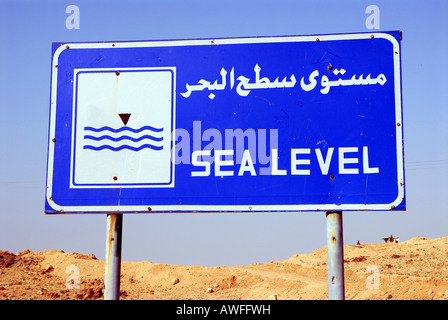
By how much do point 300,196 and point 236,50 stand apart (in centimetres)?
142

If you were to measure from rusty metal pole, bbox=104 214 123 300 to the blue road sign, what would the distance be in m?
0.21

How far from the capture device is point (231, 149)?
13.3 ft

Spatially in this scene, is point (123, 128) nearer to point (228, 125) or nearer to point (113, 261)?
point (228, 125)

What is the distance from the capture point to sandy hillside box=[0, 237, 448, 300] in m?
14.6

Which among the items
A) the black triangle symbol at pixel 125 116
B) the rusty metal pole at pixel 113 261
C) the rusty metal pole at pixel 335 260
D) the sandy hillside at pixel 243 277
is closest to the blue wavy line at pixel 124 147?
the black triangle symbol at pixel 125 116

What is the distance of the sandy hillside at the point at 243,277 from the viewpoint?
14.6 metres

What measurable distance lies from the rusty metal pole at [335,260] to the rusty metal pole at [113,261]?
170cm

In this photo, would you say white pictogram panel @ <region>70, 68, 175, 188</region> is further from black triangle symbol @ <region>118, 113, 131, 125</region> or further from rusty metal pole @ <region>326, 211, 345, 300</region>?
rusty metal pole @ <region>326, 211, 345, 300</region>

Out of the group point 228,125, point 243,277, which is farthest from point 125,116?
point 243,277

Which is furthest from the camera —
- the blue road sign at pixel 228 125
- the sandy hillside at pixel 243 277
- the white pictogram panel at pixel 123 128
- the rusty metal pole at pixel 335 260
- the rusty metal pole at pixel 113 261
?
the sandy hillside at pixel 243 277

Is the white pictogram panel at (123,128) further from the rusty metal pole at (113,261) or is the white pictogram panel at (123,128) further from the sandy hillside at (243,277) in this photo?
the sandy hillside at (243,277)

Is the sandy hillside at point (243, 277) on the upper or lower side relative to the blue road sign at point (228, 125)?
lower
